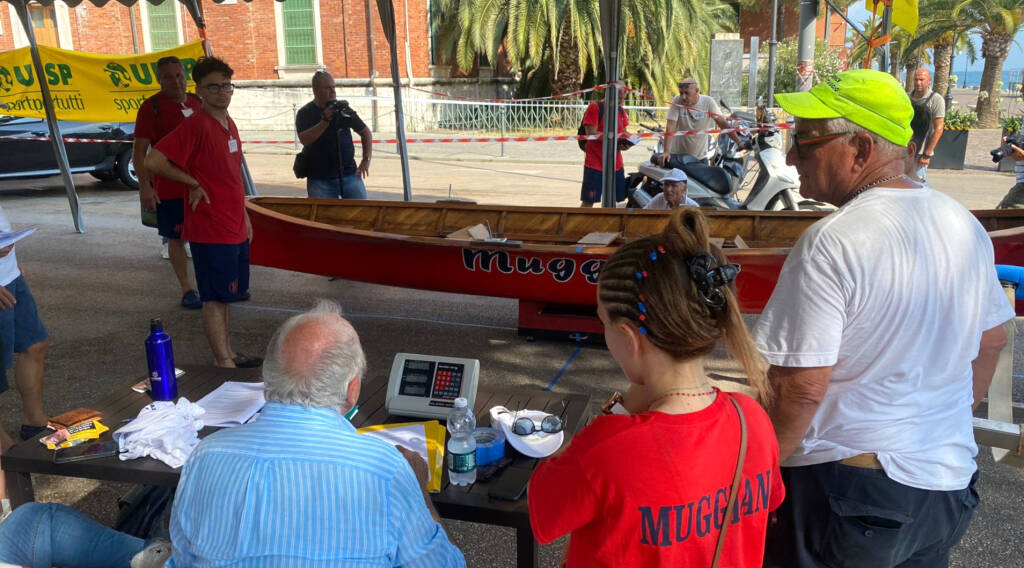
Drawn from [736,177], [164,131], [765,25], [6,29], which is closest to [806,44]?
[736,177]

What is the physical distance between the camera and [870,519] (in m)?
1.60

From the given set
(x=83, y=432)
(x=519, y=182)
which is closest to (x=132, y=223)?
(x=519, y=182)

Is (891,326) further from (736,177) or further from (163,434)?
(736,177)

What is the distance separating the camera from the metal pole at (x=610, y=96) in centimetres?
604

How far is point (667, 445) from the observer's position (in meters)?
1.28

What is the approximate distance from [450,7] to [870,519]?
2341 centimetres

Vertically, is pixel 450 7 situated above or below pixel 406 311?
above

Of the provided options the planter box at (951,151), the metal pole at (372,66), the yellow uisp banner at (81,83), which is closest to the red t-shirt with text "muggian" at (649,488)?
the yellow uisp banner at (81,83)

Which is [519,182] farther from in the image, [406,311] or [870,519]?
[870,519]

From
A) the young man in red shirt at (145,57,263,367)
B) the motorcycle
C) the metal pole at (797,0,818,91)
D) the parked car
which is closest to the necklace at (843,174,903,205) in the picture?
the young man in red shirt at (145,57,263,367)

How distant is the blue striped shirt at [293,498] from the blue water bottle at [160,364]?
118 cm

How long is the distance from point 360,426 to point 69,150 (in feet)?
36.1

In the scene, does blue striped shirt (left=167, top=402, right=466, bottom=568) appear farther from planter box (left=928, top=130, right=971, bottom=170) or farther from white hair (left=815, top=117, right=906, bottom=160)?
planter box (left=928, top=130, right=971, bottom=170)

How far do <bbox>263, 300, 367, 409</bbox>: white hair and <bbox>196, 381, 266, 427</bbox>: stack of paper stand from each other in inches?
32.8
